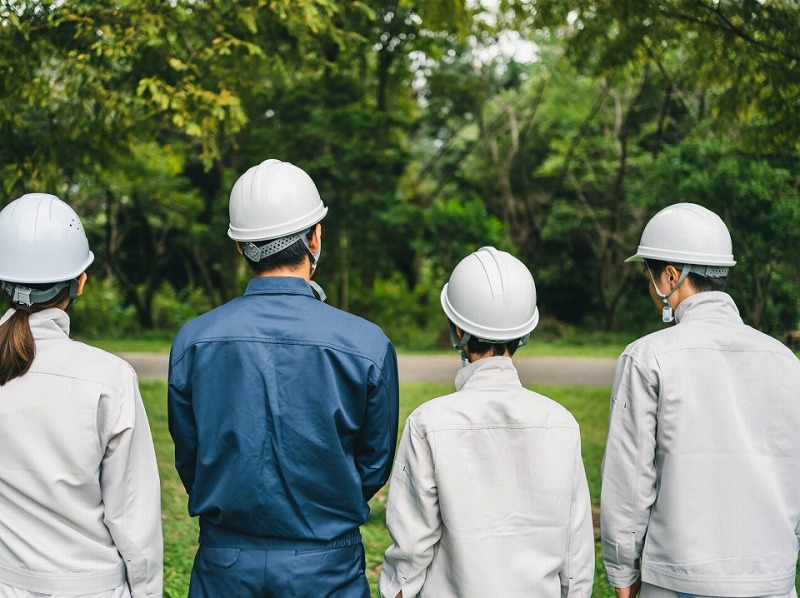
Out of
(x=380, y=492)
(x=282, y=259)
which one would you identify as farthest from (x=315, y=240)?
(x=380, y=492)

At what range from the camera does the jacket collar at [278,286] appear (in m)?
2.51

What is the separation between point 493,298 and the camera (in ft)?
8.16

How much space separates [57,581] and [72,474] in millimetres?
310

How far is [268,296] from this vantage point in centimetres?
250

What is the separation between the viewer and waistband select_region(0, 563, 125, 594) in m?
2.33

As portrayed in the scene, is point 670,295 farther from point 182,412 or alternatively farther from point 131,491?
point 131,491

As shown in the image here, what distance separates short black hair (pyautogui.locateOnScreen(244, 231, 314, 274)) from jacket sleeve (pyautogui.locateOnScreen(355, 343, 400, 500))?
41cm

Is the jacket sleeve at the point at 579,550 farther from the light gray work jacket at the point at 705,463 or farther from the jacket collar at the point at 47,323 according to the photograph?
the jacket collar at the point at 47,323

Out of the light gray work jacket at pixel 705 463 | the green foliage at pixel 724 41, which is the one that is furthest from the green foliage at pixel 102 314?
the light gray work jacket at pixel 705 463

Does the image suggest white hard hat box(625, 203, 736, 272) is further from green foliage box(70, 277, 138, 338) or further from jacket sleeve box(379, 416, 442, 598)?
green foliage box(70, 277, 138, 338)

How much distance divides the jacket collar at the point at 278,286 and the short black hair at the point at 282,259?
0.15 ft

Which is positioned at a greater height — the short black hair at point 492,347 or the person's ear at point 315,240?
the person's ear at point 315,240

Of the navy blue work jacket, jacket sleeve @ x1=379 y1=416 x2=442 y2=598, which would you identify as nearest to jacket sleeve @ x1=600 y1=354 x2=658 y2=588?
jacket sleeve @ x1=379 y1=416 x2=442 y2=598

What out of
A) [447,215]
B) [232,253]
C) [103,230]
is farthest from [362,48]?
[103,230]
